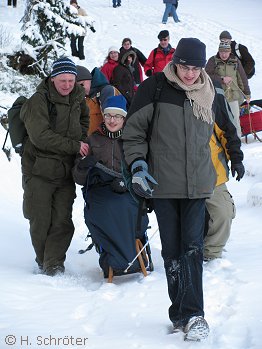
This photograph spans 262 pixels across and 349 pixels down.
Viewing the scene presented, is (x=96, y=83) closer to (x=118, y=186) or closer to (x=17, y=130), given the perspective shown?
(x=17, y=130)

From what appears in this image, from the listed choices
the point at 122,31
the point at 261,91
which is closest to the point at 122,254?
the point at 261,91

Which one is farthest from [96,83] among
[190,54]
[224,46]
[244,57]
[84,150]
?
[244,57]

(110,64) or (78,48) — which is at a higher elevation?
(110,64)

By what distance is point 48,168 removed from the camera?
5.41 metres

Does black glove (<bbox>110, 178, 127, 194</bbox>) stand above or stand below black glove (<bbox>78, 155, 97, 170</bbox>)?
below

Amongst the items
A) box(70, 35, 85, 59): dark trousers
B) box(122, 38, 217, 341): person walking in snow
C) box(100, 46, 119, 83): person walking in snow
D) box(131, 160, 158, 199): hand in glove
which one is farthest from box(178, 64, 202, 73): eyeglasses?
box(70, 35, 85, 59): dark trousers

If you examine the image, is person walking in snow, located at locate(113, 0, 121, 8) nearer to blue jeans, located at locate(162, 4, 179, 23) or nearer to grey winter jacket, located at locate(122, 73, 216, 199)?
blue jeans, located at locate(162, 4, 179, 23)

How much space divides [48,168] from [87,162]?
0.39 m

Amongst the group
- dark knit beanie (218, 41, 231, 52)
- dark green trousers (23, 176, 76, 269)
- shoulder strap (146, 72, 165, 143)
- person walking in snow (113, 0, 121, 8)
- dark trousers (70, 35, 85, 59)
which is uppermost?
shoulder strap (146, 72, 165, 143)

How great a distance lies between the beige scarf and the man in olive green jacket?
164 centimetres

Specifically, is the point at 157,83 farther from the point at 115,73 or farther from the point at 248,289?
the point at 115,73

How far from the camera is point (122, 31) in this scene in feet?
77.9

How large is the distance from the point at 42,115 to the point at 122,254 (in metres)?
1.34

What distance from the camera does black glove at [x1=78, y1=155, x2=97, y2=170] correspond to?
206 inches
